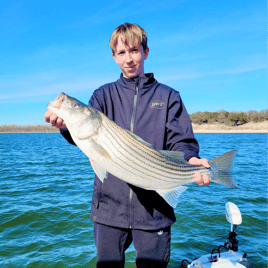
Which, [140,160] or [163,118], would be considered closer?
[140,160]

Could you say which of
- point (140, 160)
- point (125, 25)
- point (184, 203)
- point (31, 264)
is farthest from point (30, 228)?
point (125, 25)

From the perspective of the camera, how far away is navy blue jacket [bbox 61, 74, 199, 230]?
9.36ft

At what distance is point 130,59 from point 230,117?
75821mm

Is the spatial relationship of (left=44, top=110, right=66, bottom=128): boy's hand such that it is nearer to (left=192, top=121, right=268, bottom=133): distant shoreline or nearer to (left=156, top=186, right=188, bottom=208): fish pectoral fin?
(left=156, top=186, right=188, bottom=208): fish pectoral fin

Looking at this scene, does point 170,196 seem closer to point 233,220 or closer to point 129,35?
point 129,35

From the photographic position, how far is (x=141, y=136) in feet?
10.1

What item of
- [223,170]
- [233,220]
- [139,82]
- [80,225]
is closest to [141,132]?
[139,82]

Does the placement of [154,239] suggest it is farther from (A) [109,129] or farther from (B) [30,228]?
(B) [30,228]

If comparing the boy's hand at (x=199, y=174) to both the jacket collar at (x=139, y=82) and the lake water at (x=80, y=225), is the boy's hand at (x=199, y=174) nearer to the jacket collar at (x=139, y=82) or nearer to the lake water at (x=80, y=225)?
the jacket collar at (x=139, y=82)

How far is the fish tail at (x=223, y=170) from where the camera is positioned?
3012 mm

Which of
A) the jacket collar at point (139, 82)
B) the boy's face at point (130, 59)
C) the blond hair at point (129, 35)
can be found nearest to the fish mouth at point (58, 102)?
the jacket collar at point (139, 82)

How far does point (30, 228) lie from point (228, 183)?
22.3 feet

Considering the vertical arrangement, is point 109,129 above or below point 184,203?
above

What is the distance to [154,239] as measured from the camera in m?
2.86
